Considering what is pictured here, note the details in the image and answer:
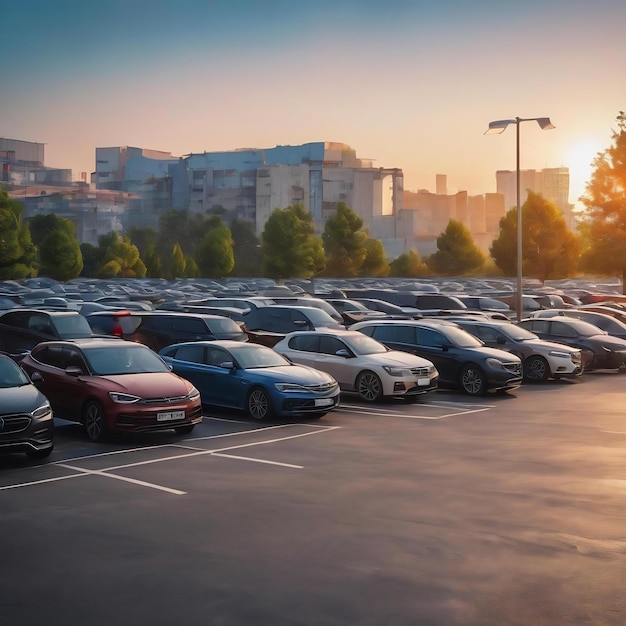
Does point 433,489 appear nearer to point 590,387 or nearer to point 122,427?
point 122,427

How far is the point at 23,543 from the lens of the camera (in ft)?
28.7

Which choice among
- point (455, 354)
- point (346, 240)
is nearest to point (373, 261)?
point (346, 240)

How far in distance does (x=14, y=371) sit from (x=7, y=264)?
168ft

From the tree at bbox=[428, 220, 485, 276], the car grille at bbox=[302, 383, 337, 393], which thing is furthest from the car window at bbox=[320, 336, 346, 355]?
the tree at bbox=[428, 220, 485, 276]

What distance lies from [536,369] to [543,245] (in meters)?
61.9

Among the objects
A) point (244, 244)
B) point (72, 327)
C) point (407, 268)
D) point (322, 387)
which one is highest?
point (244, 244)

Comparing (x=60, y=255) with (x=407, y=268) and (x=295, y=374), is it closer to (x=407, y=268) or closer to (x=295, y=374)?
(x=407, y=268)

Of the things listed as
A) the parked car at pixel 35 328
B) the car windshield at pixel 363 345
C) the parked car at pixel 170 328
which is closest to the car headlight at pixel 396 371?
the car windshield at pixel 363 345

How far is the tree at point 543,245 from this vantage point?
3285 inches

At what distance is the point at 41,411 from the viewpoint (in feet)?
41.8

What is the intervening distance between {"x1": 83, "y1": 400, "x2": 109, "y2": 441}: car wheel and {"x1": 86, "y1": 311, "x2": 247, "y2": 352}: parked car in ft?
28.1

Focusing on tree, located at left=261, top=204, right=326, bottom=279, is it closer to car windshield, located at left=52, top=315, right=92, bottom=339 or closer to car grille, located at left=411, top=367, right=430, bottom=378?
car windshield, located at left=52, top=315, right=92, bottom=339

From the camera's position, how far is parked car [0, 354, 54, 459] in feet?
40.3

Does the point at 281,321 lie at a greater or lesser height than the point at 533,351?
greater
